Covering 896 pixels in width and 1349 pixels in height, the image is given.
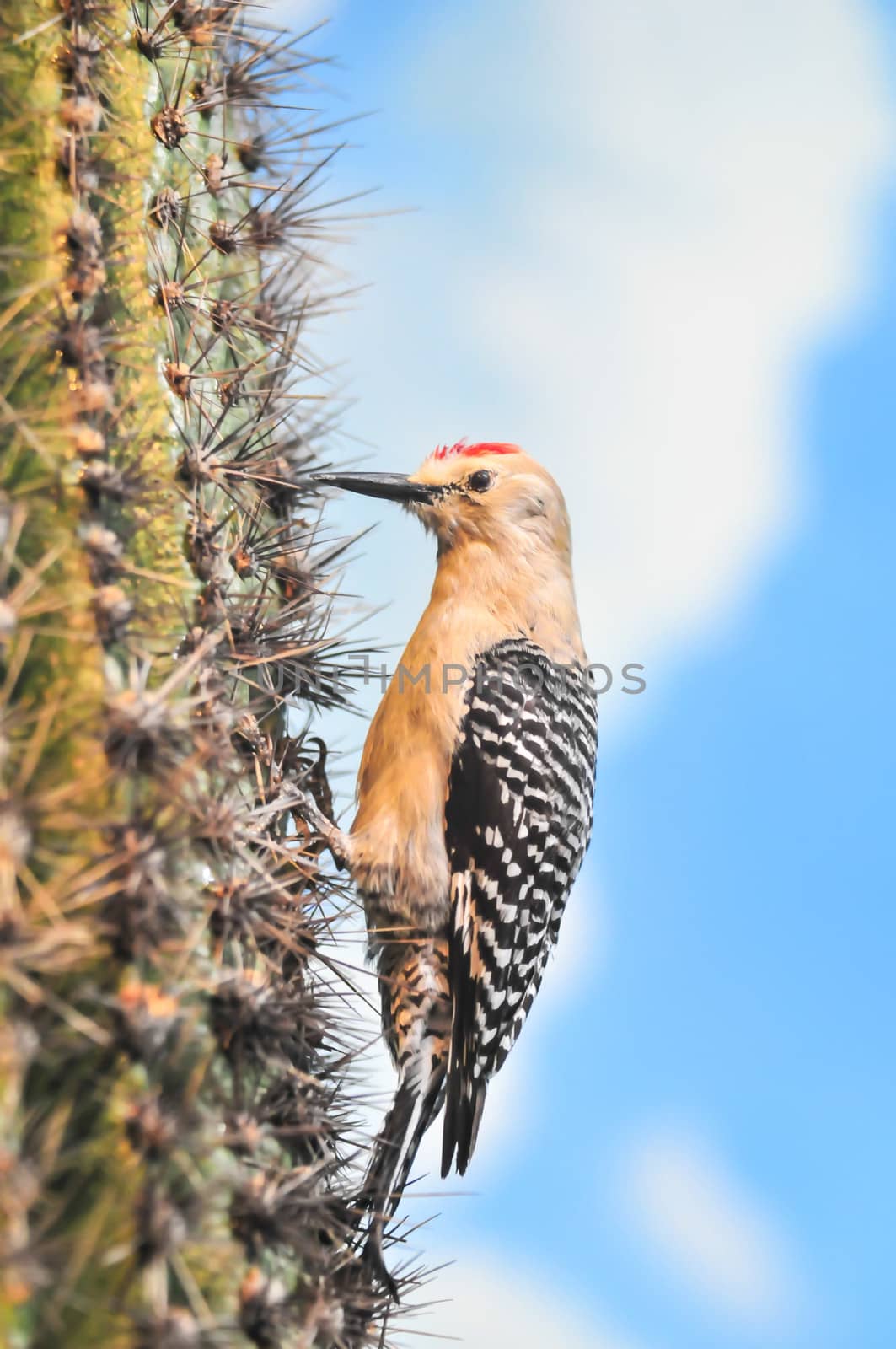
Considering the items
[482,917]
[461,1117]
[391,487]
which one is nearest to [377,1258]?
[461,1117]

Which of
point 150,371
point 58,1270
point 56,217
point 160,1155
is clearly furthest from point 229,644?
point 58,1270

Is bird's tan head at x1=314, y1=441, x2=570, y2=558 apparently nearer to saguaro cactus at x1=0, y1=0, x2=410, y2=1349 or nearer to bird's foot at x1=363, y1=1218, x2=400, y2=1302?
saguaro cactus at x1=0, y1=0, x2=410, y2=1349

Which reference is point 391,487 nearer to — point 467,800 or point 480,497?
point 480,497

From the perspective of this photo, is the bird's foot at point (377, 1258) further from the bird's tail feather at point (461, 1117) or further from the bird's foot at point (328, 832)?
the bird's foot at point (328, 832)

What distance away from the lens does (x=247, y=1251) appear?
2.15 metres

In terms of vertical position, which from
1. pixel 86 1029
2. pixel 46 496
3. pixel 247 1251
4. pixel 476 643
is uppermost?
pixel 476 643

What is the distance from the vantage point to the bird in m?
3.51

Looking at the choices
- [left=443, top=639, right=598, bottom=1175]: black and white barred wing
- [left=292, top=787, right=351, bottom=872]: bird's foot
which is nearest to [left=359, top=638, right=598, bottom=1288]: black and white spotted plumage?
[left=443, top=639, right=598, bottom=1175]: black and white barred wing

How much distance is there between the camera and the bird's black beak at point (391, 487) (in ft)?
13.2

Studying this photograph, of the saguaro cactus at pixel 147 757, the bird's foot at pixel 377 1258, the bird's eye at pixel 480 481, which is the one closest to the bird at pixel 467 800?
the bird's eye at pixel 480 481

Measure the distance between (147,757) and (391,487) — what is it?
215cm

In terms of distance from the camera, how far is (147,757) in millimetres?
2141

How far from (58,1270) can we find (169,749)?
0.78 metres

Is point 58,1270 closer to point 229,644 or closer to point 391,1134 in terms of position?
point 229,644
